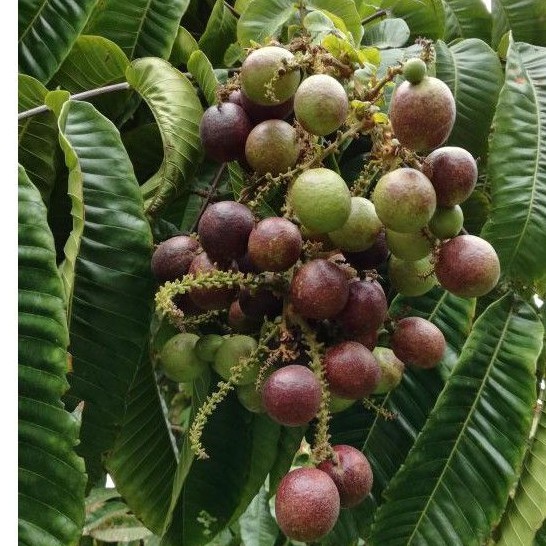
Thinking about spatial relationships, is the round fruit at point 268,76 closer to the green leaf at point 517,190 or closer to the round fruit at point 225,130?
the round fruit at point 225,130

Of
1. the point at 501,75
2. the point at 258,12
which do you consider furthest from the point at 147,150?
the point at 501,75

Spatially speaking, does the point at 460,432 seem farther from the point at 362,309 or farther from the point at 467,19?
the point at 467,19

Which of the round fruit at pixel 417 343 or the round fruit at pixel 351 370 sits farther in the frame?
the round fruit at pixel 417 343

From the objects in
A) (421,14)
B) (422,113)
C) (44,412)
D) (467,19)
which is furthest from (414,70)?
(467,19)

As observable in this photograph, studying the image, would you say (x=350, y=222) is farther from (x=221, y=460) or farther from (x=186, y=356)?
(x=221, y=460)

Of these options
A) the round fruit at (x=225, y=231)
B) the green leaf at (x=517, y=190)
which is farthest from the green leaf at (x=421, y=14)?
the round fruit at (x=225, y=231)

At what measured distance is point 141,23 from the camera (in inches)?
51.4

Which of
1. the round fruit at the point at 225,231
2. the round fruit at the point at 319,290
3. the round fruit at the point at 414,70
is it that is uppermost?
the round fruit at the point at 414,70

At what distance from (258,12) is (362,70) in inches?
15.2

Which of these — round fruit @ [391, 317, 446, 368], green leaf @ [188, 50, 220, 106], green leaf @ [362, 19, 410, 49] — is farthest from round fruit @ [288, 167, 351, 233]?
green leaf @ [362, 19, 410, 49]

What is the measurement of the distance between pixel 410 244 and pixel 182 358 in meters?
0.39

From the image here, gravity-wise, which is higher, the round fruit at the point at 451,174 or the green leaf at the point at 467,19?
the round fruit at the point at 451,174

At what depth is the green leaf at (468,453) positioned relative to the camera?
1034 mm

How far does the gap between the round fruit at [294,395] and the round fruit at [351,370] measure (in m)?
0.03
